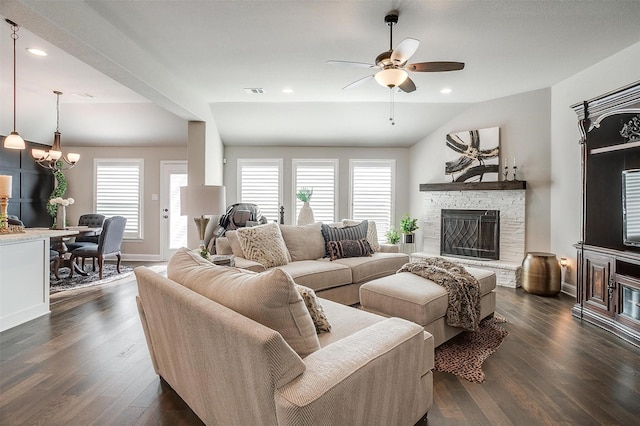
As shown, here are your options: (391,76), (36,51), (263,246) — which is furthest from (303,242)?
(36,51)

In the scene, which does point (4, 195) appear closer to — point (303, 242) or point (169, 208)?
point (303, 242)

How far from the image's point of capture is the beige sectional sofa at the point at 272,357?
3.59 feet

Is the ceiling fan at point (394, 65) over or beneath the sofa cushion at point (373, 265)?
over

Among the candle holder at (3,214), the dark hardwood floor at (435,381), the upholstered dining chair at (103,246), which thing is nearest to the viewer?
the dark hardwood floor at (435,381)

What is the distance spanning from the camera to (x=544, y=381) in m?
2.23

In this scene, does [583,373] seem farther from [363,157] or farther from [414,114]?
[363,157]

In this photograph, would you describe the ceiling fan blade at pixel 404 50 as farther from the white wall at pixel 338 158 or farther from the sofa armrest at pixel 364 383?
the white wall at pixel 338 158

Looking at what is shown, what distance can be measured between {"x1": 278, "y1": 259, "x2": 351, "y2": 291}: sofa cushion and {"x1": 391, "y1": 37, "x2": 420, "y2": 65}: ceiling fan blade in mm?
2103

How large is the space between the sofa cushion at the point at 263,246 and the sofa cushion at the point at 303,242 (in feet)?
0.71

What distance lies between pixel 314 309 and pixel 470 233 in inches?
175

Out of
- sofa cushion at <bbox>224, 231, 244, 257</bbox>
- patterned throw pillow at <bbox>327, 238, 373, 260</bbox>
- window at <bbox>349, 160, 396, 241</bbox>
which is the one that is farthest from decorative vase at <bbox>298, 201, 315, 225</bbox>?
sofa cushion at <bbox>224, 231, 244, 257</bbox>

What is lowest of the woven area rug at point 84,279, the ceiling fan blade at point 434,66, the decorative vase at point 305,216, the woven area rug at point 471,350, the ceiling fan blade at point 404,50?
the woven area rug at point 471,350

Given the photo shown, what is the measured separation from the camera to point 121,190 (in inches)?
271

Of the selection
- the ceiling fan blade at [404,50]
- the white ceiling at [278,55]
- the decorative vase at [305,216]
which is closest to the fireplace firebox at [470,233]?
the white ceiling at [278,55]
